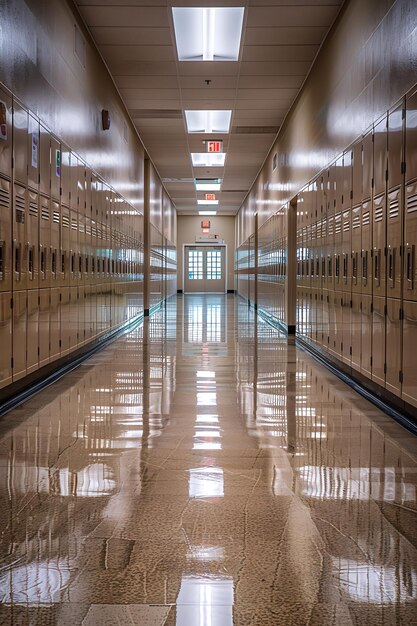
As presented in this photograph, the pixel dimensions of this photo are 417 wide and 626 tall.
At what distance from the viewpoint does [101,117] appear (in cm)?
1130

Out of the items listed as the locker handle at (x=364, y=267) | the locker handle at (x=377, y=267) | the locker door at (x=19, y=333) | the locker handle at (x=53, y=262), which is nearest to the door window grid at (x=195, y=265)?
the locker handle at (x=53, y=262)

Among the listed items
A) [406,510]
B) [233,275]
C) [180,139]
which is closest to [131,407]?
[406,510]

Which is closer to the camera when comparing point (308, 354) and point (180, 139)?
point (308, 354)

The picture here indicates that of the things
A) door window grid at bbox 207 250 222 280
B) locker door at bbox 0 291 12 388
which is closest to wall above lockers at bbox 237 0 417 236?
locker door at bbox 0 291 12 388

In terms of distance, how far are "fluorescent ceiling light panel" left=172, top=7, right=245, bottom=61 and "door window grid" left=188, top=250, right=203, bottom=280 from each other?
30.3 metres

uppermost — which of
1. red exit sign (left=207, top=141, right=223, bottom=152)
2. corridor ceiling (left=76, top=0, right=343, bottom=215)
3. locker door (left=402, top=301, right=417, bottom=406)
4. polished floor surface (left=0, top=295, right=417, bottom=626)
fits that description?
corridor ceiling (left=76, top=0, right=343, bottom=215)

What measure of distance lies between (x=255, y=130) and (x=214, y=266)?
2568 cm

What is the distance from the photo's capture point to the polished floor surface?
240cm

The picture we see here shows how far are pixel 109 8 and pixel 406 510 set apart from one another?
7.38m

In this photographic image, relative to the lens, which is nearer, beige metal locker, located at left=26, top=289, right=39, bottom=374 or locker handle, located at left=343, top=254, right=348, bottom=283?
beige metal locker, located at left=26, top=289, right=39, bottom=374

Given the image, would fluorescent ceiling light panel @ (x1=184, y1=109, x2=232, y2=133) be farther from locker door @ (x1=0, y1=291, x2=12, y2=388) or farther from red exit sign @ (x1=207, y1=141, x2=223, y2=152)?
locker door @ (x1=0, y1=291, x2=12, y2=388)

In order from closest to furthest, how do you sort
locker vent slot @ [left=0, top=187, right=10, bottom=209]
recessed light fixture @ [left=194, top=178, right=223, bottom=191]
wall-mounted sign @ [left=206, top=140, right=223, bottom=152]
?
locker vent slot @ [left=0, top=187, right=10, bottom=209]
wall-mounted sign @ [left=206, top=140, right=223, bottom=152]
recessed light fixture @ [left=194, top=178, right=223, bottom=191]

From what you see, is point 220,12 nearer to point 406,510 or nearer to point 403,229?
point 403,229

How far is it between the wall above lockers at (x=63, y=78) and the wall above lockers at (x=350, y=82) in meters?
3.10
